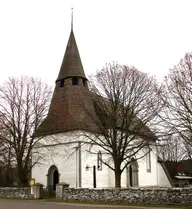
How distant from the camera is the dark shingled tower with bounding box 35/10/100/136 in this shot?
1229 inches

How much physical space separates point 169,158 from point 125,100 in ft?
136

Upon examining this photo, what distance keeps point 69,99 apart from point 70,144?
5.31 metres

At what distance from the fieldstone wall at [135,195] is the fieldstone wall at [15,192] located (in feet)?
13.4

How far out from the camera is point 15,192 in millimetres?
27750

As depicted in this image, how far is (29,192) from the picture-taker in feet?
87.1

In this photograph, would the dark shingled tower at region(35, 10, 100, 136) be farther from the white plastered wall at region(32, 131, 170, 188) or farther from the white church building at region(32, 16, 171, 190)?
the white plastered wall at region(32, 131, 170, 188)

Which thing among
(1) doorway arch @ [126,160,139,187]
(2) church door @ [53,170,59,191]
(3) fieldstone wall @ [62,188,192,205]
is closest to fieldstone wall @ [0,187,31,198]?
(3) fieldstone wall @ [62,188,192,205]

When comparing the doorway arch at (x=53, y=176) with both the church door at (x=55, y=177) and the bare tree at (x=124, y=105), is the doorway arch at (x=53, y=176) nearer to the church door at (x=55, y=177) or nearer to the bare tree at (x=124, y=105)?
the church door at (x=55, y=177)

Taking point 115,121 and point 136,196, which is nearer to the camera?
point 136,196

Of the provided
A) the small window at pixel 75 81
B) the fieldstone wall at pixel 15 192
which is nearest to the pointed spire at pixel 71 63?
the small window at pixel 75 81

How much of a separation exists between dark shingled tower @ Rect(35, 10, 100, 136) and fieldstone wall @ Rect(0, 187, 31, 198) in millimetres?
5866

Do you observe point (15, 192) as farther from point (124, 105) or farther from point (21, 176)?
point (124, 105)

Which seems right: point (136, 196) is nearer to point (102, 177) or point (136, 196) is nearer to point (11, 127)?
point (102, 177)

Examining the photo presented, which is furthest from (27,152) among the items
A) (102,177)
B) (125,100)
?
(125,100)
